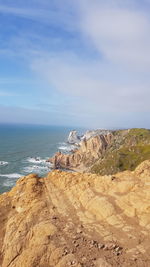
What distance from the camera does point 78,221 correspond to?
2573 cm

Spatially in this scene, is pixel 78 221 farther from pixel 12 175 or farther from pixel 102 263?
pixel 12 175

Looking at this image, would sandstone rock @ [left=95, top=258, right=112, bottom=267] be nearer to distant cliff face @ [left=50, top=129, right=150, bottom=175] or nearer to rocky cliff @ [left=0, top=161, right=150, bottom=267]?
rocky cliff @ [left=0, top=161, right=150, bottom=267]

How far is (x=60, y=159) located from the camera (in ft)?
551

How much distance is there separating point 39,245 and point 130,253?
8.24m

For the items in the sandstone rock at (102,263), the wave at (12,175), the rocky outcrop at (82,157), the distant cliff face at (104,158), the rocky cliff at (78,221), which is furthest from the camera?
the rocky outcrop at (82,157)

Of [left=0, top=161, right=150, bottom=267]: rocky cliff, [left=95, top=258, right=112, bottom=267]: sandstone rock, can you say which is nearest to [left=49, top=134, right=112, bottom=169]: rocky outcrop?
[left=0, top=161, right=150, bottom=267]: rocky cliff

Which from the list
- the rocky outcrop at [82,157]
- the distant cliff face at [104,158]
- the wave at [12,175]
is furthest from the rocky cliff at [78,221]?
the rocky outcrop at [82,157]

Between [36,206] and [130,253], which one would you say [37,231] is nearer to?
[36,206]

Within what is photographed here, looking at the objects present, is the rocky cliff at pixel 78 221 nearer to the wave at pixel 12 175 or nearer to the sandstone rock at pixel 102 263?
the sandstone rock at pixel 102 263

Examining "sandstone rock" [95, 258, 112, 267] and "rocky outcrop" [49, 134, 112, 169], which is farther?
"rocky outcrop" [49, 134, 112, 169]

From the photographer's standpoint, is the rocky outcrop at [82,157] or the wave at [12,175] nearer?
the wave at [12,175]

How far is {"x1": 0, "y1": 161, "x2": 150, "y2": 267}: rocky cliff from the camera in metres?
20.6

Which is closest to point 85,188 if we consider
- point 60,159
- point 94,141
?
point 60,159

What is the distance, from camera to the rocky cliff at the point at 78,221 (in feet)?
67.5
